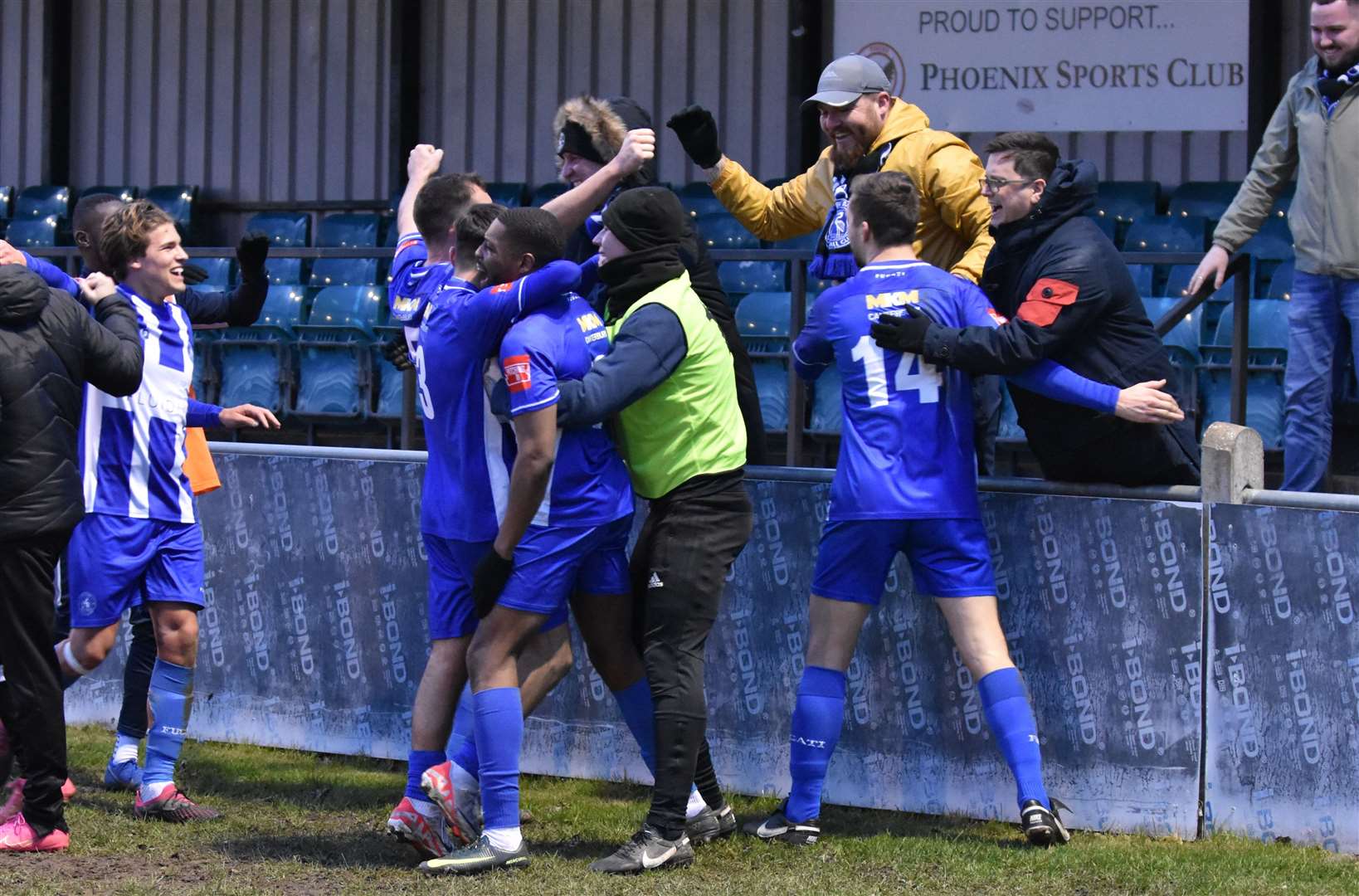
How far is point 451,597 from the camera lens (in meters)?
4.81

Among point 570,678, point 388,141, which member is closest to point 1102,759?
point 570,678

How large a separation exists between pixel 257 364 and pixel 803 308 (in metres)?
4.31

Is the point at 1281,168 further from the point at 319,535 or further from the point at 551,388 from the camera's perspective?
the point at 319,535

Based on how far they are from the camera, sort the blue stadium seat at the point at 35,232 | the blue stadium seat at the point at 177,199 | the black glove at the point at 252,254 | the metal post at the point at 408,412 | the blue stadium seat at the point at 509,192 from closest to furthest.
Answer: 1. the black glove at the point at 252,254
2. the metal post at the point at 408,412
3. the blue stadium seat at the point at 509,192
4. the blue stadium seat at the point at 35,232
5. the blue stadium seat at the point at 177,199

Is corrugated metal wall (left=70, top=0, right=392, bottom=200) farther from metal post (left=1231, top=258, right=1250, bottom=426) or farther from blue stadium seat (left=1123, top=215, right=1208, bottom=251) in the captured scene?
metal post (left=1231, top=258, right=1250, bottom=426)

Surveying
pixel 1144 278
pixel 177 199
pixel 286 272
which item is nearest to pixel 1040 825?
pixel 1144 278

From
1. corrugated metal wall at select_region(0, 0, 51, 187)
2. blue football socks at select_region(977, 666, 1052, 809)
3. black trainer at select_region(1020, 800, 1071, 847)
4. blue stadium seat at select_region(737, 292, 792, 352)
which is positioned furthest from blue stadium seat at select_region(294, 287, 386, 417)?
corrugated metal wall at select_region(0, 0, 51, 187)

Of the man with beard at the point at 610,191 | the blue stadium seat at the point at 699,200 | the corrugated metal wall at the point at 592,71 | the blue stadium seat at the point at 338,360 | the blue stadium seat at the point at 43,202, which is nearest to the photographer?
the man with beard at the point at 610,191

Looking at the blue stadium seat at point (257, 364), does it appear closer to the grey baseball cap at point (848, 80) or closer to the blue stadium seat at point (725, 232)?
the blue stadium seat at point (725, 232)

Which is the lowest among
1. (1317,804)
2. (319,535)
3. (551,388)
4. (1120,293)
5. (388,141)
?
(1317,804)

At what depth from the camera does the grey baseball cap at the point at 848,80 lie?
211 inches

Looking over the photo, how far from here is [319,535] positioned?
6.39 meters

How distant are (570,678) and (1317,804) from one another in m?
2.44

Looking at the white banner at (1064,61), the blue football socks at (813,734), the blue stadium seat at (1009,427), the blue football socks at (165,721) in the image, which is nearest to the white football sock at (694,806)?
the blue football socks at (813,734)
